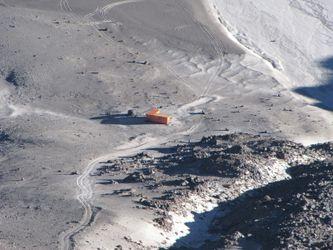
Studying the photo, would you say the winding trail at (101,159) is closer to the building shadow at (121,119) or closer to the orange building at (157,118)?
the orange building at (157,118)

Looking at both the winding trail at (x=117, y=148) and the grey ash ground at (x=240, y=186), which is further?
the grey ash ground at (x=240, y=186)

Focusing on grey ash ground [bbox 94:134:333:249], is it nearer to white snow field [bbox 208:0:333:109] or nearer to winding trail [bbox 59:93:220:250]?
winding trail [bbox 59:93:220:250]

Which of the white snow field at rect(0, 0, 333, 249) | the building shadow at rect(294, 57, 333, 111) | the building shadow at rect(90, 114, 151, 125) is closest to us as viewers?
the white snow field at rect(0, 0, 333, 249)

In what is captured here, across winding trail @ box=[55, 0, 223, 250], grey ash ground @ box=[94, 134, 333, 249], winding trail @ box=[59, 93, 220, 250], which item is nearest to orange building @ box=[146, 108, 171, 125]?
winding trail @ box=[55, 0, 223, 250]

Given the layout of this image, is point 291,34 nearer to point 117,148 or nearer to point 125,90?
point 125,90

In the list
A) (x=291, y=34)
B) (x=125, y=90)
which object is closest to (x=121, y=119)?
(x=125, y=90)

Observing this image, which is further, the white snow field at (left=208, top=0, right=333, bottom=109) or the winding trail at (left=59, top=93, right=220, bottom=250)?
the white snow field at (left=208, top=0, right=333, bottom=109)

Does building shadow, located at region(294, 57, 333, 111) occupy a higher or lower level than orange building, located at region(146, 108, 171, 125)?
lower

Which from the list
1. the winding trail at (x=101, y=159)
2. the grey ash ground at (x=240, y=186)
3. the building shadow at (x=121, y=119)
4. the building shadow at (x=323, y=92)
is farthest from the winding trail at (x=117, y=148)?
the building shadow at (x=323, y=92)
